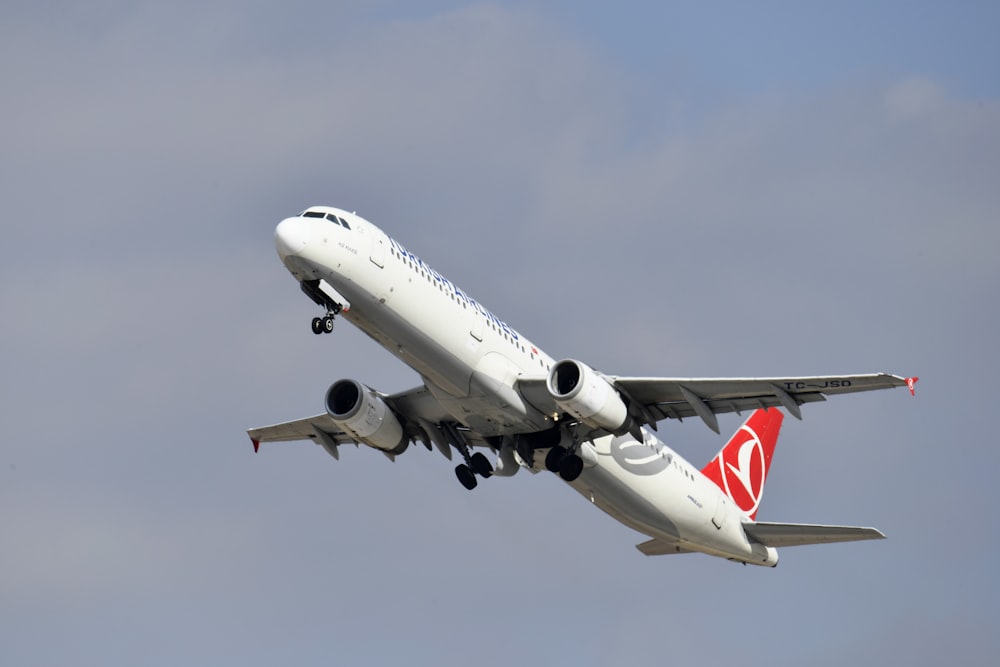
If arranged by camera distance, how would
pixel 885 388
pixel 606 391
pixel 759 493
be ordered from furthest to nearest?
pixel 759 493 < pixel 606 391 < pixel 885 388

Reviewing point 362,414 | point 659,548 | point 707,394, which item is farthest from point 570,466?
point 659,548

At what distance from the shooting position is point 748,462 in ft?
176

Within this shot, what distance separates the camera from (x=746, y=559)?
5069 centimetres

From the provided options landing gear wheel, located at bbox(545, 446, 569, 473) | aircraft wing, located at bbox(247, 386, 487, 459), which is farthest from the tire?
aircraft wing, located at bbox(247, 386, 487, 459)

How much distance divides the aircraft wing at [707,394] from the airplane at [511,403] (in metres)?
0.04

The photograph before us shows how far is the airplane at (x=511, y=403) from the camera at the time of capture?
1561 inches

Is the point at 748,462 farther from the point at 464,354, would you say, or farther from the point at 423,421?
the point at 464,354

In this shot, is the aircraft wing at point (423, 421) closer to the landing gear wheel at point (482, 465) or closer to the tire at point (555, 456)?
the landing gear wheel at point (482, 465)

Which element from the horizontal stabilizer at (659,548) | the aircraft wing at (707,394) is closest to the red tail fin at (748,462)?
the horizontal stabilizer at (659,548)

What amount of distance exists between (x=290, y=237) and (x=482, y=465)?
10.2 m

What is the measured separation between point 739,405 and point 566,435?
4786 millimetres

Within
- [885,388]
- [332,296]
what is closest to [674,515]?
[885,388]

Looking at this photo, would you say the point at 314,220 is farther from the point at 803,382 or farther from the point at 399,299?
the point at 803,382

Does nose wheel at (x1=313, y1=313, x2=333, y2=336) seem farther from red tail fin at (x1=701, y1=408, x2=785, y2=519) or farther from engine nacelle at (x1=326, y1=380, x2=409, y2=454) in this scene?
red tail fin at (x1=701, y1=408, x2=785, y2=519)
